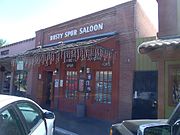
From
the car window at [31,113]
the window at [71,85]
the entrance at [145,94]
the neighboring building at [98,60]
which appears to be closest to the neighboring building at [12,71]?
the neighboring building at [98,60]

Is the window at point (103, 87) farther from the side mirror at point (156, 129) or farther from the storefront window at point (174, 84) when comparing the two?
the side mirror at point (156, 129)

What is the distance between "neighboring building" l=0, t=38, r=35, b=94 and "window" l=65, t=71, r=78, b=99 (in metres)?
4.82

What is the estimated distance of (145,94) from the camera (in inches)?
396

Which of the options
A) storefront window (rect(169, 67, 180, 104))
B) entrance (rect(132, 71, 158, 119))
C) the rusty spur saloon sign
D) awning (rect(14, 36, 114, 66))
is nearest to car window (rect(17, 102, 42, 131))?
storefront window (rect(169, 67, 180, 104))

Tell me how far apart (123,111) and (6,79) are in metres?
14.2

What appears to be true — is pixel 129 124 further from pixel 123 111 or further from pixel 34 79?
pixel 34 79

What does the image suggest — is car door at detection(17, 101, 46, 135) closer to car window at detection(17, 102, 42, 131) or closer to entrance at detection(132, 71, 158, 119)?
car window at detection(17, 102, 42, 131)

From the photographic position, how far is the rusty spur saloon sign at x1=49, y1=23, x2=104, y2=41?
1257cm

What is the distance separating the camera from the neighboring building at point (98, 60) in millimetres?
10844

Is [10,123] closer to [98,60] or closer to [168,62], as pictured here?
[168,62]

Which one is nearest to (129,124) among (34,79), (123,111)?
(123,111)

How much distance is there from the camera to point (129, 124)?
3414 mm

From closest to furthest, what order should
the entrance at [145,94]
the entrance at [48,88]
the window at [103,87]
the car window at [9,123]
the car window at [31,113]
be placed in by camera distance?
the car window at [9,123] → the car window at [31,113] → the entrance at [145,94] → the window at [103,87] → the entrance at [48,88]

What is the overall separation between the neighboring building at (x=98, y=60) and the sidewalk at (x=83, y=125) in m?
0.57
